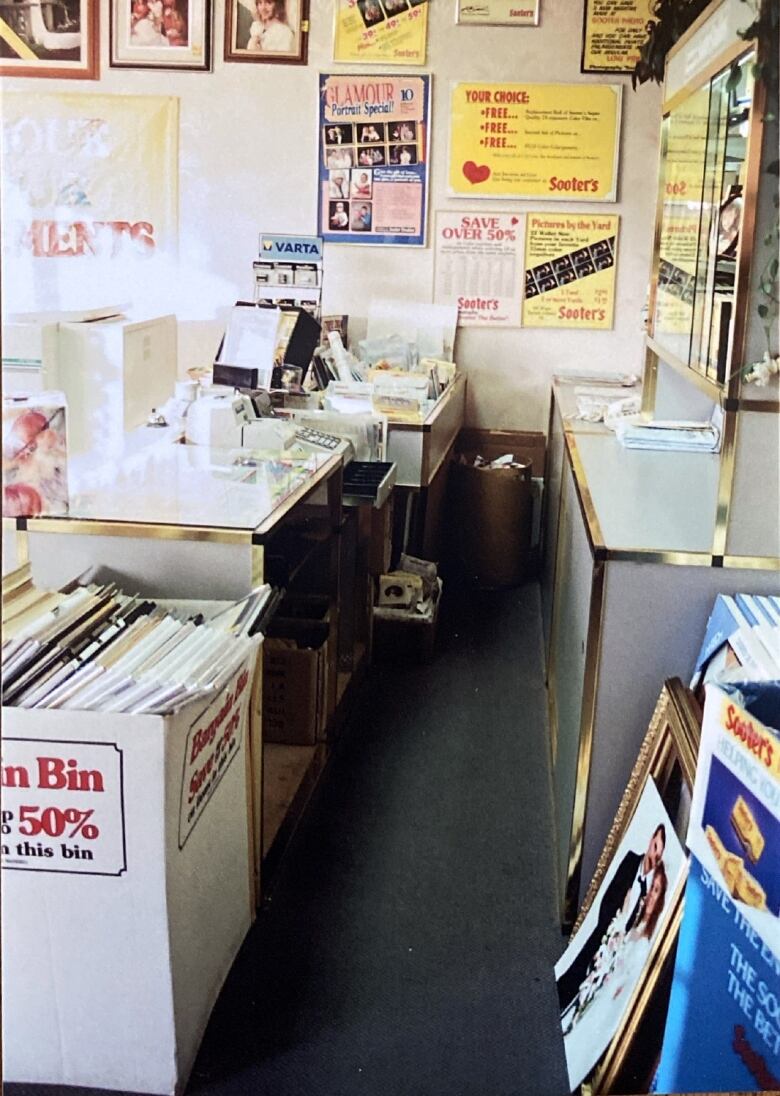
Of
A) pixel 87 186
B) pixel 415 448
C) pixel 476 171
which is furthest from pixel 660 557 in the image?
pixel 87 186

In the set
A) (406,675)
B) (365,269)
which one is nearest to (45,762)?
(406,675)

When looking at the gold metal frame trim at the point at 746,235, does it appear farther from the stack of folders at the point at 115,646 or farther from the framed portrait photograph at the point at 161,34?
the framed portrait photograph at the point at 161,34

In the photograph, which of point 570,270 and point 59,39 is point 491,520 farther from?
point 59,39

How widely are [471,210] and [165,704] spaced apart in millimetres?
3776

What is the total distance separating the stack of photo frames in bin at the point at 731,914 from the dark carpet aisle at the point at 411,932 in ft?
1.48

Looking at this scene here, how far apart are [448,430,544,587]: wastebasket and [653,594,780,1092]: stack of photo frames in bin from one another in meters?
3.04

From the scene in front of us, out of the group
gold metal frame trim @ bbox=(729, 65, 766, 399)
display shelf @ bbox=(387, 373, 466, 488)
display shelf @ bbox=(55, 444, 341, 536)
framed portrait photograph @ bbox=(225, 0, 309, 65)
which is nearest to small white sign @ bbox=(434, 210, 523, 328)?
framed portrait photograph @ bbox=(225, 0, 309, 65)

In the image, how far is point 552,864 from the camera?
2.56m

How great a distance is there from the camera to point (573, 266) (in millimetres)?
4934

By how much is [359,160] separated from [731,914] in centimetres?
415

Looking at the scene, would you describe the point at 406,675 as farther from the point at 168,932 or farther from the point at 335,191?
the point at 335,191

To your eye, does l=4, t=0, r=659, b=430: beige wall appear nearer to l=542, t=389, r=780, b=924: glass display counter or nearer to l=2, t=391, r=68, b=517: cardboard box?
l=542, t=389, r=780, b=924: glass display counter

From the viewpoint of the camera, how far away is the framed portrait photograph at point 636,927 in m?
1.66

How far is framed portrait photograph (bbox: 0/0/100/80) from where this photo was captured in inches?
191
